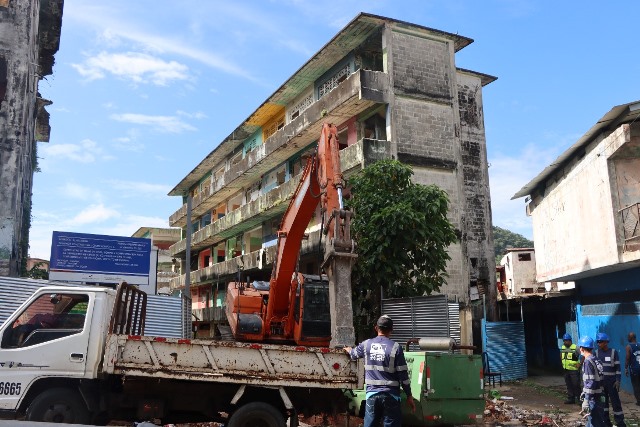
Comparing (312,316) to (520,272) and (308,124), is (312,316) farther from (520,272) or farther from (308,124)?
(520,272)

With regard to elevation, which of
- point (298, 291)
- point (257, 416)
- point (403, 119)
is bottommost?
point (257, 416)

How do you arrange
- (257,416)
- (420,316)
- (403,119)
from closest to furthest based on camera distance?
(257,416) < (420,316) < (403,119)

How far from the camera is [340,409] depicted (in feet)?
25.1

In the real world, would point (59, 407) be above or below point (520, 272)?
below

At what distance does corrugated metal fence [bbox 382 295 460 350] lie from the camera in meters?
13.3

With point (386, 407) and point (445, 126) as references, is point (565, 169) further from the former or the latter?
point (386, 407)

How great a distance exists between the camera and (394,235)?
1525 cm

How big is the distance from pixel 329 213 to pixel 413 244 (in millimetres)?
6201

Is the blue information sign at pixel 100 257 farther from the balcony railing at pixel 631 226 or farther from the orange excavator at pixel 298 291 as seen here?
the balcony railing at pixel 631 226

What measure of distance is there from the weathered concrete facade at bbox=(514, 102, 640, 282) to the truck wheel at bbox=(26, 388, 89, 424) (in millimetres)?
12973

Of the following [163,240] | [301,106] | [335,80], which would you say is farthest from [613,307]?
[163,240]

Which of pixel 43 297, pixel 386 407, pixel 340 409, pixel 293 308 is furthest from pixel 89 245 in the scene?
pixel 386 407

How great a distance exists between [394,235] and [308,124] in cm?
1036

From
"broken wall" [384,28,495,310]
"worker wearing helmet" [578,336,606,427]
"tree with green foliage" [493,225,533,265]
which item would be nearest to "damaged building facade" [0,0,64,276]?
"broken wall" [384,28,495,310]
